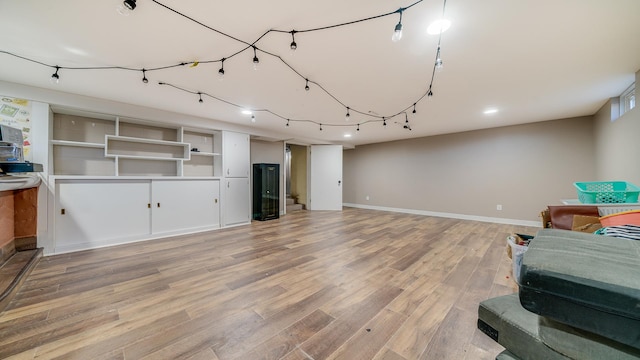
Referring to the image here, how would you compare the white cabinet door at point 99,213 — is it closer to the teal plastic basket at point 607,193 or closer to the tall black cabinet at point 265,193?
the tall black cabinet at point 265,193

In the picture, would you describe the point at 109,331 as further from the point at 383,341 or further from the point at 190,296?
the point at 383,341

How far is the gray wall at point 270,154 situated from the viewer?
20.1ft

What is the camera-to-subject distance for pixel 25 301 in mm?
1979

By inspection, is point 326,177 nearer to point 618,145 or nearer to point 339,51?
point 339,51

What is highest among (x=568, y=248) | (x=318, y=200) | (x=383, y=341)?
(x=568, y=248)

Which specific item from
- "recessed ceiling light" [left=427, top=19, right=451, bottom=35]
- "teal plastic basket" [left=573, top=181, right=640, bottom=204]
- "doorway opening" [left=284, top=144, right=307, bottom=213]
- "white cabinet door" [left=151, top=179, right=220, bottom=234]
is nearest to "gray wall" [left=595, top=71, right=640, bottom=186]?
"teal plastic basket" [left=573, top=181, right=640, bottom=204]

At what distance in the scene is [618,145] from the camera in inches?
126

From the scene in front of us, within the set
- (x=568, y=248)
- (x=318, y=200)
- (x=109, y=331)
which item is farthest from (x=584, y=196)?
(x=318, y=200)

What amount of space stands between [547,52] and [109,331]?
438 cm

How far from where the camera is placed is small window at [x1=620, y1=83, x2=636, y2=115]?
2934 millimetres

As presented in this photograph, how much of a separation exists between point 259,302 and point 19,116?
13.2 feet

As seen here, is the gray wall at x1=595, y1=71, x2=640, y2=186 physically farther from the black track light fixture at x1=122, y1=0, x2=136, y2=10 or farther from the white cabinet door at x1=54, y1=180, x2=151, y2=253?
the white cabinet door at x1=54, y1=180, x2=151, y2=253

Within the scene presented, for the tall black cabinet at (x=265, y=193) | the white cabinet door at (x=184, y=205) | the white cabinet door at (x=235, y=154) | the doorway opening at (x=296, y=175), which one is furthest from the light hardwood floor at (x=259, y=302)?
the doorway opening at (x=296, y=175)

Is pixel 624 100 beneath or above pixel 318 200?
above
